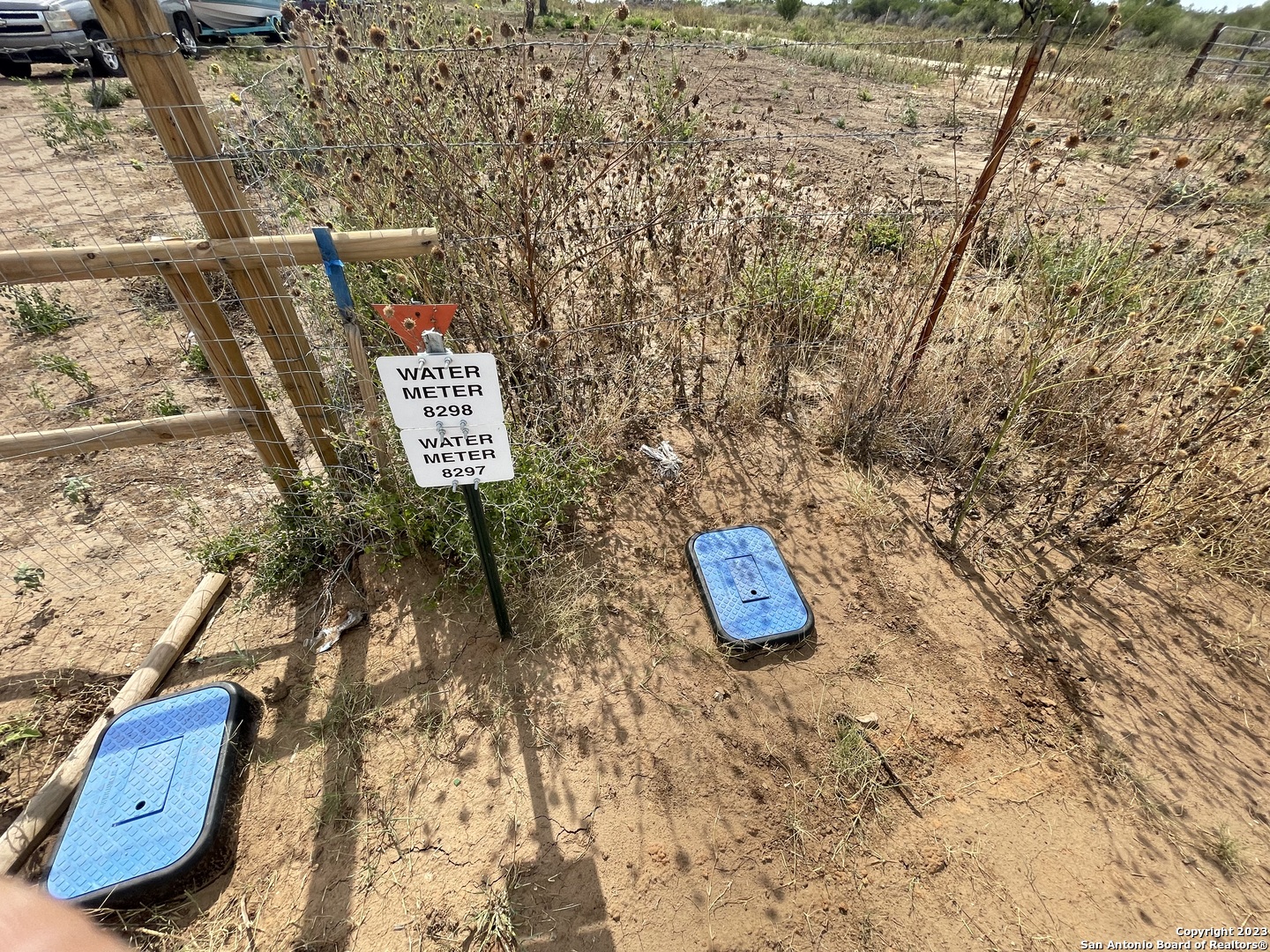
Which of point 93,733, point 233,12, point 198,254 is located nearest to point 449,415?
point 198,254

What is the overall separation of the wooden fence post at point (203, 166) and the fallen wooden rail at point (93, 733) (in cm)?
102

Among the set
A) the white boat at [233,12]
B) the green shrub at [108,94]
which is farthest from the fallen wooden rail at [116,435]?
the white boat at [233,12]

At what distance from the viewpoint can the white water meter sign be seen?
1.71m

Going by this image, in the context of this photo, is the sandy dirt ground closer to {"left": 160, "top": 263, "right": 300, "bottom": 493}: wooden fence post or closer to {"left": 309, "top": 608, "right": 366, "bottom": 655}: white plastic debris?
{"left": 309, "top": 608, "right": 366, "bottom": 655}: white plastic debris

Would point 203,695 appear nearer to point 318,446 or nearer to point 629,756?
point 318,446

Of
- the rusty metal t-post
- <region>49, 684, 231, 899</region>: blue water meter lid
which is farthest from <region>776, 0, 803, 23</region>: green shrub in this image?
<region>49, 684, 231, 899</region>: blue water meter lid

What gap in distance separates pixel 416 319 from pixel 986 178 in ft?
9.28

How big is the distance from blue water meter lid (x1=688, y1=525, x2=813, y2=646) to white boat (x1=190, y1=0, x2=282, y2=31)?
13254 mm

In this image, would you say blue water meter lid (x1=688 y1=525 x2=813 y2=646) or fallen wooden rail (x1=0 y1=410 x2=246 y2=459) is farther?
blue water meter lid (x1=688 y1=525 x2=813 y2=646)

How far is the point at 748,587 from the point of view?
9.14 feet

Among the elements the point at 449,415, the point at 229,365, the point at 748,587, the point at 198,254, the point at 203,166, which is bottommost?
the point at 748,587

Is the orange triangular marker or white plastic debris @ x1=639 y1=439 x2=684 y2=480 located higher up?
the orange triangular marker

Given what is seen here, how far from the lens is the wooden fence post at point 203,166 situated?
1879 mm

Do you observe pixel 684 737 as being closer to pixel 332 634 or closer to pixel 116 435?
pixel 332 634
